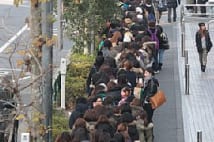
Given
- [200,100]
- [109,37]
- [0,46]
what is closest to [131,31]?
[109,37]

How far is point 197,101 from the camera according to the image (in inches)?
938

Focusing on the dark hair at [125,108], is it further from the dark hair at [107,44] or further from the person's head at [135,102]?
the dark hair at [107,44]

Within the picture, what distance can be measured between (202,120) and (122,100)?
15.8 ft

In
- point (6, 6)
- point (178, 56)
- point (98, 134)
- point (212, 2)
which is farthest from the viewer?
point (6, 6)

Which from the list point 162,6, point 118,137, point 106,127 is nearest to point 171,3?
point 162,6

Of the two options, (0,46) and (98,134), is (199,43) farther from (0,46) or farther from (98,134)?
(98,134)

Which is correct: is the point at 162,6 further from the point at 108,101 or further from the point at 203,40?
the point at 108,101

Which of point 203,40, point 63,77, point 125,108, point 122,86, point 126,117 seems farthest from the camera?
point 203,40

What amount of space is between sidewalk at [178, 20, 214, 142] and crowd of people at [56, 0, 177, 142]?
48.3 inches

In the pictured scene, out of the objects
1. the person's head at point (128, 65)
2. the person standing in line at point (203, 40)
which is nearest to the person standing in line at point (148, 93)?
the person's head at point (128, 65)

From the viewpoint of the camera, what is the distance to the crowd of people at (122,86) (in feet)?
49.7

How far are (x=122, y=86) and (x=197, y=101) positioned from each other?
5.80 metres

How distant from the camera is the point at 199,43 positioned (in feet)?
84.5

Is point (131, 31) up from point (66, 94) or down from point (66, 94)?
up
